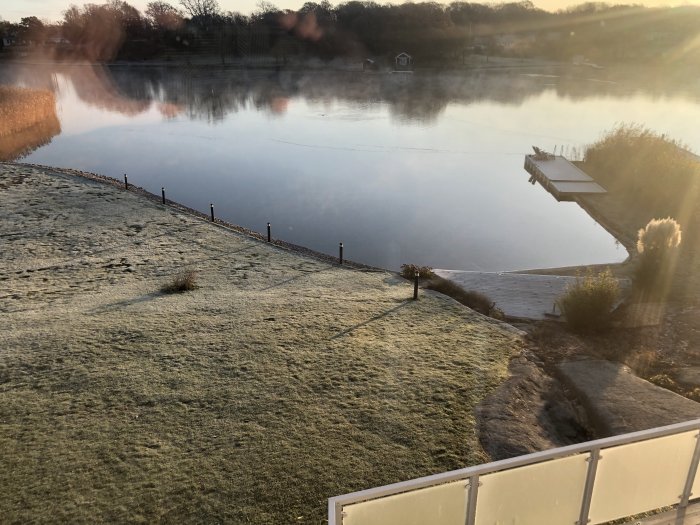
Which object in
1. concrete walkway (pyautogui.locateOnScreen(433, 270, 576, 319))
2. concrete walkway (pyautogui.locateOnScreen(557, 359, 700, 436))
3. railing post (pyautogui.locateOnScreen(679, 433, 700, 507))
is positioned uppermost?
railing post (pyautogui.locateOnScreen(679, 433, 700, 507))

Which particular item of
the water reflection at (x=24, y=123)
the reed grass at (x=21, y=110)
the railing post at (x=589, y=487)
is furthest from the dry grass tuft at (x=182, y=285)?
the reed grass at (x=21, y=110)

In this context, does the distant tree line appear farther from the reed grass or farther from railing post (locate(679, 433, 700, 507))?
railing post (locate(679, 433, 700, 507))

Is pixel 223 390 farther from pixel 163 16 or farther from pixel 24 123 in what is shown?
pixel 163 16

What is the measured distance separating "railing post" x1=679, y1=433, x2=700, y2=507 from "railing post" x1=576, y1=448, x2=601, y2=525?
113 centimetres

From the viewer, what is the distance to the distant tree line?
11169cm

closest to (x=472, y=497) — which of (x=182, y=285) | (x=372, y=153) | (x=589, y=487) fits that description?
(x=589, y=487)

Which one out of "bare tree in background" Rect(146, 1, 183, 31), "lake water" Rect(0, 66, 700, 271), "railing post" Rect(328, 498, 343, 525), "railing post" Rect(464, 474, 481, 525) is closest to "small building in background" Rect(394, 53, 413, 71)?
"lake water" Rect(0, 66, 700, 271)

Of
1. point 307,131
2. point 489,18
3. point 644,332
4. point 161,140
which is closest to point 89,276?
point 644,332

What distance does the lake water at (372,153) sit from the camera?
904 inches

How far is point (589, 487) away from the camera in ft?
15.1

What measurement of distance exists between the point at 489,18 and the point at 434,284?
15834 centimetres

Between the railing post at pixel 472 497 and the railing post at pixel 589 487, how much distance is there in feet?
3.66

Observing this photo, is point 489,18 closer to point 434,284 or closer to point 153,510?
point 434,284

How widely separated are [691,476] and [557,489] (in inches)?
66.3
